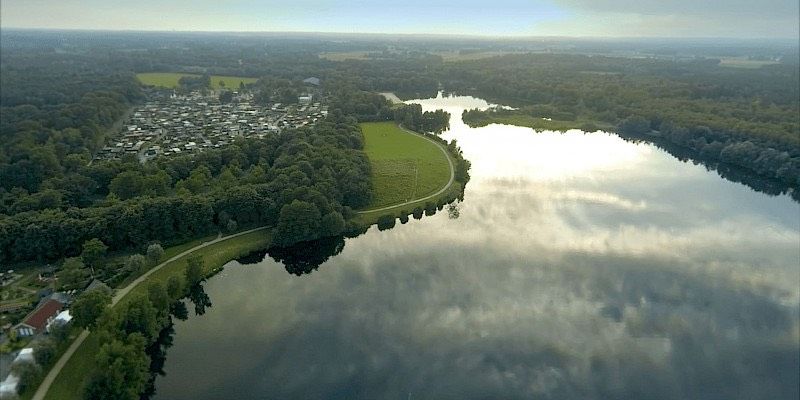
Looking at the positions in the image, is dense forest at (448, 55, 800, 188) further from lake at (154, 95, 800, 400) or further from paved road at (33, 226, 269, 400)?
paved road at (33, 226, 269, 400)

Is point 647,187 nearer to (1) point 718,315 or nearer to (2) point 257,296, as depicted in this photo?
(1) point 718,315

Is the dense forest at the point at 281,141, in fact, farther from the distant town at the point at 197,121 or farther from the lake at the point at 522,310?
the lake at the point at 522,310

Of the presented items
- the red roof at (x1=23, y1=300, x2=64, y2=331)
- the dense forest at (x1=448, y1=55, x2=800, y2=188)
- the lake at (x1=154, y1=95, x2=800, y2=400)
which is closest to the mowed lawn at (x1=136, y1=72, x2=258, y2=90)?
the dense forest at (x1=448, y1=55, x2=800, y2=188)

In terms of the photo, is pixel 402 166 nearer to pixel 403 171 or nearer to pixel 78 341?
pixel 403 171

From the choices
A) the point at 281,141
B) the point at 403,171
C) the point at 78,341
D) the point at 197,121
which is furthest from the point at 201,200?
the point at 197,121

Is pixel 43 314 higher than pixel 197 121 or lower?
lower

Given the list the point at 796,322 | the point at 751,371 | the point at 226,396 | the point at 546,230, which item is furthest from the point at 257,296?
the point at 796,322
